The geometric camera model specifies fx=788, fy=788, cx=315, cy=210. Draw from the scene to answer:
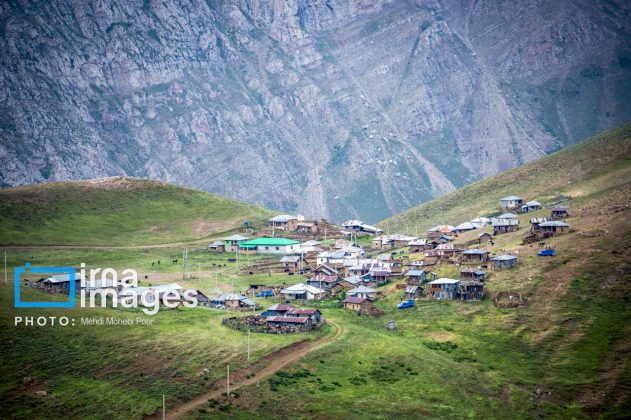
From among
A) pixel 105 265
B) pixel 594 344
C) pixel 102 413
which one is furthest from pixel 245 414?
pixel 105 265

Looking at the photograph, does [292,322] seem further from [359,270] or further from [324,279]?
[359,270]

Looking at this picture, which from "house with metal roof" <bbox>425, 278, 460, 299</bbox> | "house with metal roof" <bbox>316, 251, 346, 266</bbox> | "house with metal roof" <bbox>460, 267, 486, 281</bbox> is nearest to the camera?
"house with metal roof" <bbox>425, 278, 460, 299</bbox>

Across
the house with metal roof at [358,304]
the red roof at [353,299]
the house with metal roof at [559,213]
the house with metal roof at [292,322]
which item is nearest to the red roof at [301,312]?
the house with metal roof at [292,322]

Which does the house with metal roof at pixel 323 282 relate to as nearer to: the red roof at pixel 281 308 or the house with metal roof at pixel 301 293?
the house with metal roof at pixel 301 293

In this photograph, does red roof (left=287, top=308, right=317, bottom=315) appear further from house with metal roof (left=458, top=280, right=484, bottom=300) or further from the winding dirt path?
house with metal roof (left=458, top=280, right=484, bottom=300)

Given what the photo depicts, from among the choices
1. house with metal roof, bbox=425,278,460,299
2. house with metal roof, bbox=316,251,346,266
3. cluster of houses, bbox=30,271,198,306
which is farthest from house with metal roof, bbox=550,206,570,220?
cluster of houses, bbox=30,271,198,306
